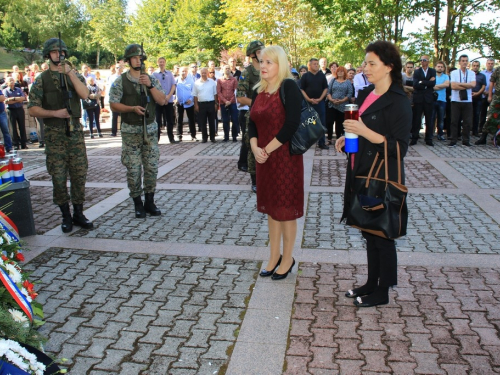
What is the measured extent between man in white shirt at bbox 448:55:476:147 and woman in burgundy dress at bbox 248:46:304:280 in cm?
910

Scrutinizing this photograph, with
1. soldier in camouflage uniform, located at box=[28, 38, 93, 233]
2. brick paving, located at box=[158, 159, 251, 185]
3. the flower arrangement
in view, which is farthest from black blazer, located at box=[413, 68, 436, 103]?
the flower arrangement

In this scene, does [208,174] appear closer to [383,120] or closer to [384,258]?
[384,258]

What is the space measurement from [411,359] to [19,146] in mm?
13591

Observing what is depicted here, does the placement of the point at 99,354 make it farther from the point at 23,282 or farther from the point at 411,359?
the point at 411,359

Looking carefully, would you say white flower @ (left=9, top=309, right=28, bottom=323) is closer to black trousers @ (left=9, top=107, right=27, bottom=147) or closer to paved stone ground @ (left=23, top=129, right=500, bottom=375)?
paved stone ground @ (left=23, top=129, right=500, bottom=375)

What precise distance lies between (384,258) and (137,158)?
12.7 ft

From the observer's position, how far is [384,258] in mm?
3969

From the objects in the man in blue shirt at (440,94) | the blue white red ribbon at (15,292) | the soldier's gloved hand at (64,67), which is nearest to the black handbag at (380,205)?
the blue white red ribbon at (15,292)

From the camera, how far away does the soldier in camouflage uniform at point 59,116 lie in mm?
5957

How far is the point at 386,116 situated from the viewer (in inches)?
146

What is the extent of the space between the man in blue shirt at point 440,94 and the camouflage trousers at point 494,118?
121 cm

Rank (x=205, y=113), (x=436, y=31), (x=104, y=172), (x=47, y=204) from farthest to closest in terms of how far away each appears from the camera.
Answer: (x=436, y=31) → (x=205, y=113) → (x=104, y=172) → (x=47, y=204)

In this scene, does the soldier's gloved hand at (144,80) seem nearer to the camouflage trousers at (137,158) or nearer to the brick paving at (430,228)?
the camouflage trousers at (137,158)

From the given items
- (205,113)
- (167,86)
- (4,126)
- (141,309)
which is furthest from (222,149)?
(141,309)
